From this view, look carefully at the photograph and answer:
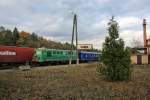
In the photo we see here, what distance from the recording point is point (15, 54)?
126 ft

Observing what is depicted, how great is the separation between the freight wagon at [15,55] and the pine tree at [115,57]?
20.9 metres

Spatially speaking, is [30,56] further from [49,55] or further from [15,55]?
[15,55]

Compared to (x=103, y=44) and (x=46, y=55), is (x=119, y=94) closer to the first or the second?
(x=103, y=44)

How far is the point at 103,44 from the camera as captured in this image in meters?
18.2

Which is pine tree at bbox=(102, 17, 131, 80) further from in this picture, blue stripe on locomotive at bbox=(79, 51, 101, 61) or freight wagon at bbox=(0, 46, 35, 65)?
blue stripe on locomotive at bbox=(79, 51, 101, 61)

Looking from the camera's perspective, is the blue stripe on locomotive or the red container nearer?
the red container

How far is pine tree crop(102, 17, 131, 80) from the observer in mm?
17547

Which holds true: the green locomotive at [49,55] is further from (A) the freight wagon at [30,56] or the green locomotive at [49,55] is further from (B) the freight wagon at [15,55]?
(B) the freight wagon at [15,55]

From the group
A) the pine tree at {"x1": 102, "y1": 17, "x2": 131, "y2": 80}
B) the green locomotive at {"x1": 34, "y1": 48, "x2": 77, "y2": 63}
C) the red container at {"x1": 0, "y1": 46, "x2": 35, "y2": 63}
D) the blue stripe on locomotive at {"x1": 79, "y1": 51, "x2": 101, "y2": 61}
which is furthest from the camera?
the blue stripe on locomotive at {"x1": 79, "y1": 51, "x2": 101, "y2": 61}

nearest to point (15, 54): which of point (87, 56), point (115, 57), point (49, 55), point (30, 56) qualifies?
point (30, 56)

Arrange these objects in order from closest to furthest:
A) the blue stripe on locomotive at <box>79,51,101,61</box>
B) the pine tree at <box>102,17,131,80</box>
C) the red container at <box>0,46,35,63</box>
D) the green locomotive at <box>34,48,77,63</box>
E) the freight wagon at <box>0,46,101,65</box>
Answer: the pine tree at <box>102,17,131,80</box> → the red container at <box>0,46,35,63</box> → the freight wagon at <box>0,46,101,65</box> → the green locomotive at <box>34,48,77,63</box> → the blue stripe on locomotive at <box>79,51,101,61</box>

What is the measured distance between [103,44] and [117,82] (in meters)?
2.81

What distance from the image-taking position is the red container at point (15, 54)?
35688 mm

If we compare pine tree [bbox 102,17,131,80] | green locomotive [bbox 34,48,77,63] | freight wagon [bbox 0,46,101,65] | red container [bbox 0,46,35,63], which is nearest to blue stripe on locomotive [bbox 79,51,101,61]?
freight wagon [bbox 0,46,101,65]
